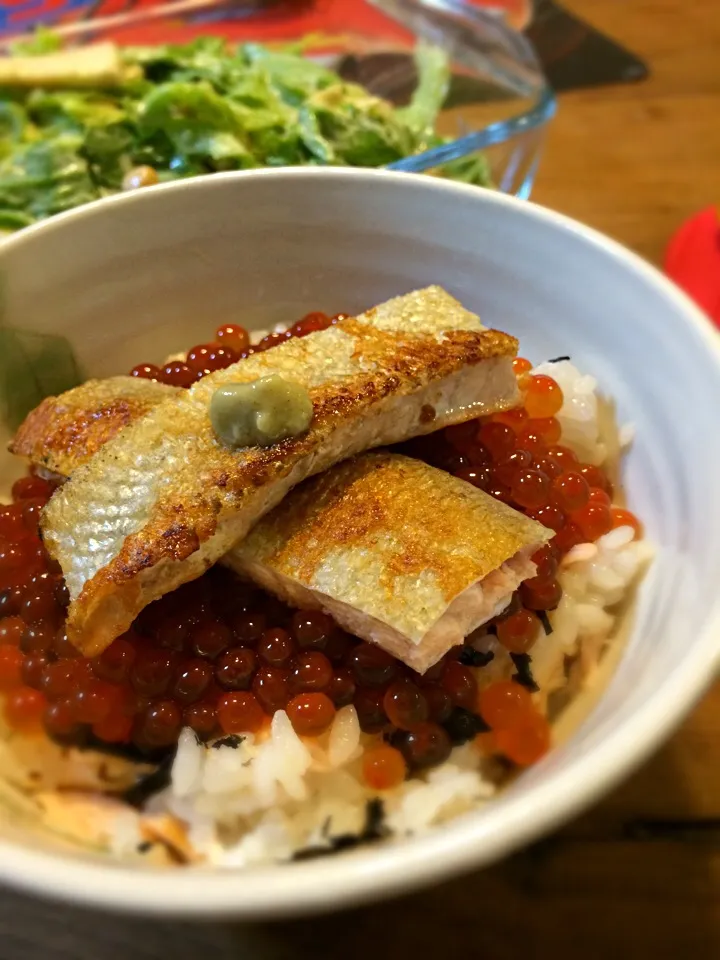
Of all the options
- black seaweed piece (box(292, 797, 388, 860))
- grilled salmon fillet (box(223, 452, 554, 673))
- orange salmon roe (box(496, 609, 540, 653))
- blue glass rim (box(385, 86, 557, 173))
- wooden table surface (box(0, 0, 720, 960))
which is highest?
blue glass rim (box(385, 86, 557, 173))

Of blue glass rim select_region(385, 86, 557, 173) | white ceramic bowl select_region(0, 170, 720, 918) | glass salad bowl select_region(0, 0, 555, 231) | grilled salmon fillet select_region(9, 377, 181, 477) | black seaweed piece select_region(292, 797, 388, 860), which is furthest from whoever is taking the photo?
glass salad bowl select_region(0, 0, 555, 231)

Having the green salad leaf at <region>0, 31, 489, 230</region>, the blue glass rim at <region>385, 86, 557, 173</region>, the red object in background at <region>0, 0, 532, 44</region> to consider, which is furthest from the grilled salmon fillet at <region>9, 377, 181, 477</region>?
the red object in background at <region>0, 0, 532, 44</region>

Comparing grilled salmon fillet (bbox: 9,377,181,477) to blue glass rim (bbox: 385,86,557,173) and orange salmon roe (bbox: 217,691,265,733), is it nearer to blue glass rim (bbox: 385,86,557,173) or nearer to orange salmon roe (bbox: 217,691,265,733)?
orange salmon roe (bbox: 217,691,265,733)

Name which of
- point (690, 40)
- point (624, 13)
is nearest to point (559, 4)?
point (624, 13)

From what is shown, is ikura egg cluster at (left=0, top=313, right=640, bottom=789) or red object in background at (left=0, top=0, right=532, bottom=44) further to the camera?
red object in background at (left=0, top=0, right=532, bottom=44)

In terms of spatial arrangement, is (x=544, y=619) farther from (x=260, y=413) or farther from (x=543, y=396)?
(x=260, y=413)

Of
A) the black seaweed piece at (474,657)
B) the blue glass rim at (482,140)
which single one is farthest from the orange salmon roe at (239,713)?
the blue glass rim at (482,140)
